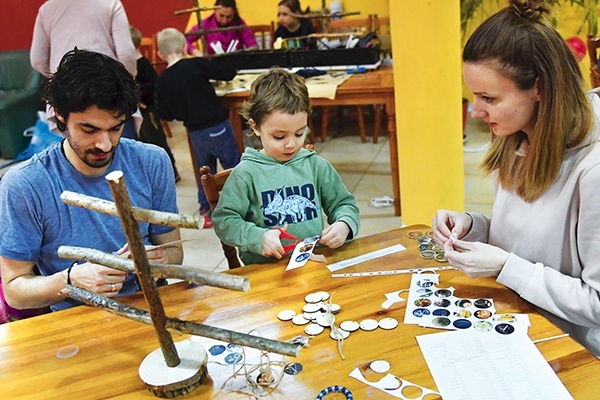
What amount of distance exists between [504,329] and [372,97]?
2.65 metres

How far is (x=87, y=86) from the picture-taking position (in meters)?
1.61

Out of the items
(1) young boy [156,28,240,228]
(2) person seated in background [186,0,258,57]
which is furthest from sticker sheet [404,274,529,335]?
(2) person seated in background [186,0,258,57]

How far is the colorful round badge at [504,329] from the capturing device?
4.35 ft

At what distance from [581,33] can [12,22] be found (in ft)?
19.9

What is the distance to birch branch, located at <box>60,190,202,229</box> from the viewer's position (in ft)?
3.42

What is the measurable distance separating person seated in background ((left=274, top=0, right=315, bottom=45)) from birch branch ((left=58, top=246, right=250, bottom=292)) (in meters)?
4.48

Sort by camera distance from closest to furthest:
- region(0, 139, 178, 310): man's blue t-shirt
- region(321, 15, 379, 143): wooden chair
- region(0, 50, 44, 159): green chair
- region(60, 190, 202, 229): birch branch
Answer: region(60, 190, 202, 229): birch branch → region(0, 139, 178, 310): man's blue t-shirt → region(321, 15, 379, 143): wooden chair → region(0, 50, 44, 159): green chair

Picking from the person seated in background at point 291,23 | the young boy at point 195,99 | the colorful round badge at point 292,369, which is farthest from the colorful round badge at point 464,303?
the person seated in background at point 291,23

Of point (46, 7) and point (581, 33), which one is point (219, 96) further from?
point (581, 33)

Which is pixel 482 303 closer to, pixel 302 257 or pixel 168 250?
pixel 302 257

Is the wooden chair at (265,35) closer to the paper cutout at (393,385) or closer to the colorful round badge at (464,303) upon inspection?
the colorful round badge at (464,303)

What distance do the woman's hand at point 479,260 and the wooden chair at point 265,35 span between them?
14.4 feet

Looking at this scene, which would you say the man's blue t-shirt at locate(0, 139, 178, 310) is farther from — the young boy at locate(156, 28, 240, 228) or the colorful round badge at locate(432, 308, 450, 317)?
the young boy at locate(156, 28, 240, 228)

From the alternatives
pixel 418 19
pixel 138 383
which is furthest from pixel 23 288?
pixel 418 19
